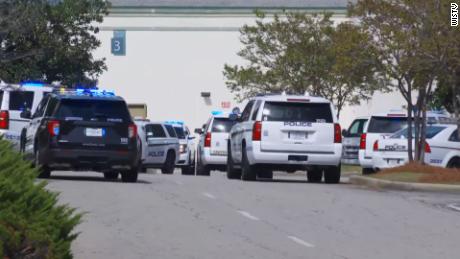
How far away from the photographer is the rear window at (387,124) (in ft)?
109

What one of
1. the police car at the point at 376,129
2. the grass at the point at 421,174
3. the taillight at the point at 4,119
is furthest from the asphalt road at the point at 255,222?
the police car at the point at 376,129

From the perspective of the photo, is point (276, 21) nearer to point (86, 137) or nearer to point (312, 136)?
point (312, 136)

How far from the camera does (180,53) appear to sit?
207ft

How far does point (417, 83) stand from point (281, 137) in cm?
518

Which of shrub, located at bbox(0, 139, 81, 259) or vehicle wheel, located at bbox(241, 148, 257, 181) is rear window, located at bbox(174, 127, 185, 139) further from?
shrub, located at bbox(0, 139, 81, 259)

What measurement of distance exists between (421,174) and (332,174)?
203 cm

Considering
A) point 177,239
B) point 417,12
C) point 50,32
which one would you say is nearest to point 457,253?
point 177,239

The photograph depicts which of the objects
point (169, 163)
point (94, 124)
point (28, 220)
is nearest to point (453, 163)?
point (169, 163)

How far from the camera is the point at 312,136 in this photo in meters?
26.3

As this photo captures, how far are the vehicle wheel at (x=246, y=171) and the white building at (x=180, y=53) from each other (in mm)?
34837

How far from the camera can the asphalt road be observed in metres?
14.2

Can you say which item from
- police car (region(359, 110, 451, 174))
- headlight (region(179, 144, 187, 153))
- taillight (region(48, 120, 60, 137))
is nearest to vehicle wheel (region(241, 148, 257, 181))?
taillight (region(48, 120, 60, 137))

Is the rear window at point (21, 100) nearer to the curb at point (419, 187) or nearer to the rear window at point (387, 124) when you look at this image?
the rear window at point (387, 124)

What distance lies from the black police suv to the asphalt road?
0.44m
